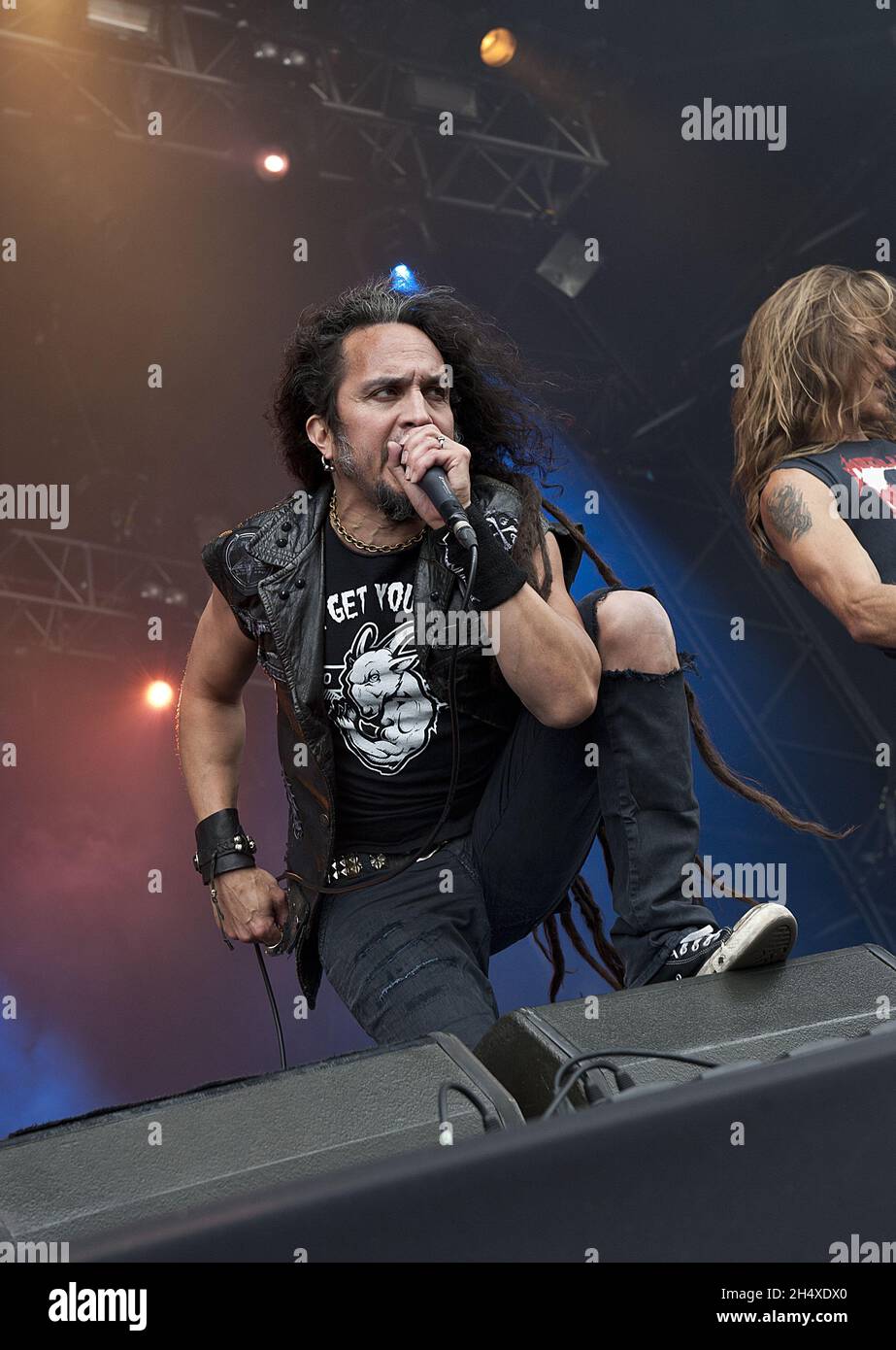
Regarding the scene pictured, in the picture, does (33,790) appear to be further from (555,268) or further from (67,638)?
(555,268)

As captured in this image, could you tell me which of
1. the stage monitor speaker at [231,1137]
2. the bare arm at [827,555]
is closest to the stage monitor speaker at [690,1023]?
the stage monitor speaker at [231,1137]

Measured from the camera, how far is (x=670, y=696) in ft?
6.54

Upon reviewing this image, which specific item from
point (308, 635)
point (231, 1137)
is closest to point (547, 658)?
point (308, 635)

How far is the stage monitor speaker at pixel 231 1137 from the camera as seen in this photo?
37.5 inches

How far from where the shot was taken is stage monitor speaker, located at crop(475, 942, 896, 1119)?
3.78ft

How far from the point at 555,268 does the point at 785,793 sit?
2.05 meters

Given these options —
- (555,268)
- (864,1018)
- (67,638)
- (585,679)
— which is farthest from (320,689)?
(555,268)

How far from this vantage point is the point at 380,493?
7.31ft

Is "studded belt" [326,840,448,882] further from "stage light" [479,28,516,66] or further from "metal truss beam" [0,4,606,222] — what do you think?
"stage light" [479,28,516,66]

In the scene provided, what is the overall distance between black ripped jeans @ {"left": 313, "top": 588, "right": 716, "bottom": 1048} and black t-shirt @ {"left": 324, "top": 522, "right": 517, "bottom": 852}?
0.19ft

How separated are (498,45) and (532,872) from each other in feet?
10.1

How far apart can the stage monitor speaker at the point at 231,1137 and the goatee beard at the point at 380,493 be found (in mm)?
1195

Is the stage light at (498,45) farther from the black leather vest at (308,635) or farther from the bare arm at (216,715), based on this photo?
the bare arm at (216,715)

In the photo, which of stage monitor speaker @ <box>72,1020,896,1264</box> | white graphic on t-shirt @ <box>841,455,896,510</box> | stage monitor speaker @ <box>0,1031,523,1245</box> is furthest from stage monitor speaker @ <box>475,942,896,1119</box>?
white graphic on t-shirt @ <box>841,455,896,510</box>
